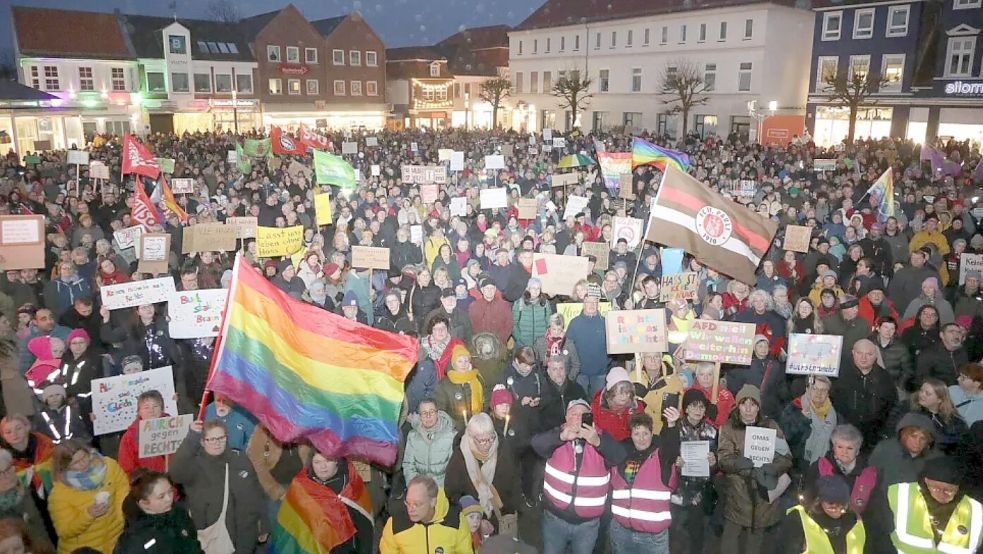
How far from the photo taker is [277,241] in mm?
10539

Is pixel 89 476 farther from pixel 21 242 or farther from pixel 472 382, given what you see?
pixel 21 242

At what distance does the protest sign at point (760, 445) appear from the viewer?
17.2ft

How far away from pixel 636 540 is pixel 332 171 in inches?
481

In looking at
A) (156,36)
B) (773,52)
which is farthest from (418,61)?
(773,52)

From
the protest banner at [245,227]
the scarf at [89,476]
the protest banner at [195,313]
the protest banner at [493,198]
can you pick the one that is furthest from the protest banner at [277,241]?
the scarf at [89,476]

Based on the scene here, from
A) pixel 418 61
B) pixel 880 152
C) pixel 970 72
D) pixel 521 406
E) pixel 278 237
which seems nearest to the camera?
Answer: pixel 521 406

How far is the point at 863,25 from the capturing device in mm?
41031

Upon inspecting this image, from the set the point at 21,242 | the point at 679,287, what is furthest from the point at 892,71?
the point at 21,242

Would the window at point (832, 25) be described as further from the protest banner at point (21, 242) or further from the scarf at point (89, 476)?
the scarf at point (89, 476)

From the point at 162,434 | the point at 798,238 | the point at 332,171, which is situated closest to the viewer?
the point at 162,434

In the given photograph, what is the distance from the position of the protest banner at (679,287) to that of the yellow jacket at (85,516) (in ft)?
21.8

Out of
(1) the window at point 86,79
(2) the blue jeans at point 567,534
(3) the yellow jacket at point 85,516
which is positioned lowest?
(2) the blue jeans at point 567,534

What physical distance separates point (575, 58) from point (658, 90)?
9.36m

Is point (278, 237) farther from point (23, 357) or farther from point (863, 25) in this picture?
point (863, 25)
